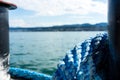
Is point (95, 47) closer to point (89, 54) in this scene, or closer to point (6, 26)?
point (89, 54)

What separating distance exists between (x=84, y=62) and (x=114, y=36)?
19cm

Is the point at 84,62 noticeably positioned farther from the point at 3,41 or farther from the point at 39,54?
the point at 39,54

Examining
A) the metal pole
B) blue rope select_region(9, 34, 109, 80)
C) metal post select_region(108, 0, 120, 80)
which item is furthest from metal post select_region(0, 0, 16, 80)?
metal post select_region(108, 0, 120, 80)

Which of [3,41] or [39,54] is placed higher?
[3,41]

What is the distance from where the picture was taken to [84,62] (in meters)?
1.02

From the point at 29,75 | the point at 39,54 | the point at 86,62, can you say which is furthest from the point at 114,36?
the point at 39,54

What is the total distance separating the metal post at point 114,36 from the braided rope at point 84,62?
9cm

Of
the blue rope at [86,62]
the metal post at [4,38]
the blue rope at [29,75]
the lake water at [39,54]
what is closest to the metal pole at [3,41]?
the metal post at [4,38]

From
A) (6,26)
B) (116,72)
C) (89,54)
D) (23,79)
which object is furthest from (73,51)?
(23,79)

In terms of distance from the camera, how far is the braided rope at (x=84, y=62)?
38.4 inches

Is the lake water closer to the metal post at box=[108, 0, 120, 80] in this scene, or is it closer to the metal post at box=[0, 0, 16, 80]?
the metal post at box=[108, 0, 120, 80]

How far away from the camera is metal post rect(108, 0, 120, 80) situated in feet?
2.81

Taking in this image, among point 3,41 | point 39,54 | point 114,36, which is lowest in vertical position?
point 39,54

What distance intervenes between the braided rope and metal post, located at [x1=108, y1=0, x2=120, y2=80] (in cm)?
9
